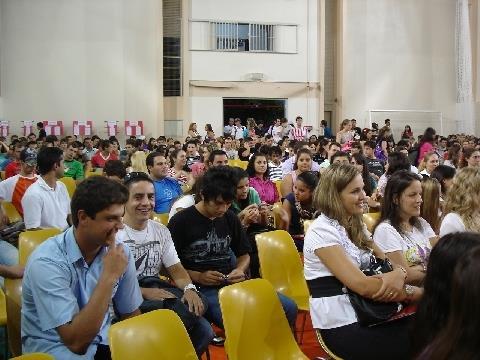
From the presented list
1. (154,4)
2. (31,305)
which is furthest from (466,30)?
(31,305)

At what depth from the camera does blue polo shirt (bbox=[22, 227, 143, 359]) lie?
219 centimetres

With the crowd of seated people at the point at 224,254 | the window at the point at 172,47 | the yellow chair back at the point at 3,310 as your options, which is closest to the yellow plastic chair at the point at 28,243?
the crowd of seated people at the point at 224,254

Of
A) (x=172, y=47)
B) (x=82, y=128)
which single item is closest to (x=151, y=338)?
(x=82, y=128)

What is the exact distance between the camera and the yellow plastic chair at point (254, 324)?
2607mm

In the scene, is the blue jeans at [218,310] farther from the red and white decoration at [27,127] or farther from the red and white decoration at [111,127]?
the red and white decoration at [27,127]

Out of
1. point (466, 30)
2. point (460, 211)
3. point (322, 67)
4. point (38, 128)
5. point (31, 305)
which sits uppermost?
point (466, 30)

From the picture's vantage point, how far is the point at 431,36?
58.7 ft

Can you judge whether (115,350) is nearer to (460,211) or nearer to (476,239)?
(476,239)

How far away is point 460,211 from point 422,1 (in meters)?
15.7

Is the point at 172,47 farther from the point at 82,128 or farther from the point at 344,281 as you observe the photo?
the point at 344,281

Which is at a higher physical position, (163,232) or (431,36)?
(431,36)

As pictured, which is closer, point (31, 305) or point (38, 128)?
point (31, 305)

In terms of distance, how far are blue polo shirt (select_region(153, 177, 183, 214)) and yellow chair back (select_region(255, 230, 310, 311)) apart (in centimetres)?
208

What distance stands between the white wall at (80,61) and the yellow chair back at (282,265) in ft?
42.0
